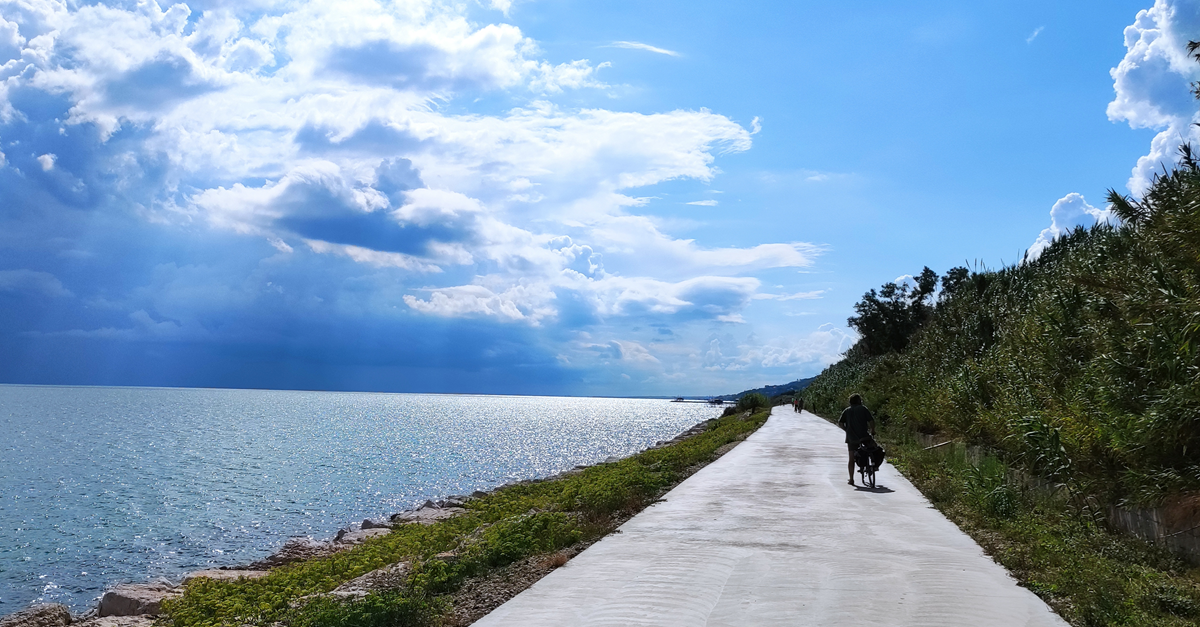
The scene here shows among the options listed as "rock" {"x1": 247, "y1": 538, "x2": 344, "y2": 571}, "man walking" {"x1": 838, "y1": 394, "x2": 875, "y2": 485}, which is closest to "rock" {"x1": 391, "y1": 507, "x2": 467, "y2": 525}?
"rock" {"x1": 247, "y1": 538, "x2": 344, "y2": 571}

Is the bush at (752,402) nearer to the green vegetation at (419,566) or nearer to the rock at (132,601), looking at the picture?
the green vegetation at (419,566)

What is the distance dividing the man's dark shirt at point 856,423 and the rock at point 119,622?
12.2 metres

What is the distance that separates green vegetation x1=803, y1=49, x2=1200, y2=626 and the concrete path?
2.05ft

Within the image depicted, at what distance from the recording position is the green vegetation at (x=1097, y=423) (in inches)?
313

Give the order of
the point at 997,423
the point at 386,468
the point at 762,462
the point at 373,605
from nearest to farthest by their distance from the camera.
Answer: the point at 373,605 < the point at 997,423 < the point at 762,462 < the point at 386,468

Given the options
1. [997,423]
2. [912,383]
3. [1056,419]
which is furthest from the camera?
[912,383]

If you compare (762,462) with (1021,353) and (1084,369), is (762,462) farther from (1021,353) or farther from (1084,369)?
(1084,369)

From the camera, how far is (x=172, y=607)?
10.9m

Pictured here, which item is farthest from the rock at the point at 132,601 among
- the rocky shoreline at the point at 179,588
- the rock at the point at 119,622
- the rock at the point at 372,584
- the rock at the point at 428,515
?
the rock at the point at 428,515

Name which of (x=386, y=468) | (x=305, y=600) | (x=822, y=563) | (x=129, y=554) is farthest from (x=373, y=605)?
(x=386, y=468)

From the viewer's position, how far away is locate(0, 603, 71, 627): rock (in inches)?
464

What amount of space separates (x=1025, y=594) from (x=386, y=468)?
3529 centimetres

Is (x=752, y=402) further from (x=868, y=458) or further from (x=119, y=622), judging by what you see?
(x=119, y=622)

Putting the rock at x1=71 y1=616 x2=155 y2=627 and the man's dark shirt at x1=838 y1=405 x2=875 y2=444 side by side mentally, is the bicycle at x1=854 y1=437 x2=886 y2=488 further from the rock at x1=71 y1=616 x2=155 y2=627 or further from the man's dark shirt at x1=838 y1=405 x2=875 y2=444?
the rock at x1=71 y1=616 x2=155 y2=627
